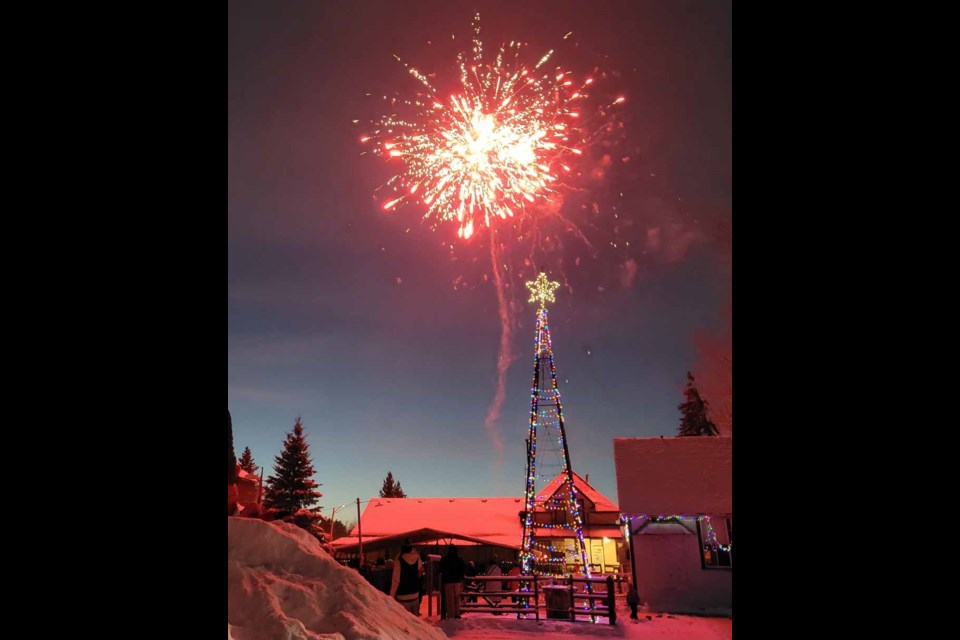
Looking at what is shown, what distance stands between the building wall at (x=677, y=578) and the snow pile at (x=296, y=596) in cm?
976

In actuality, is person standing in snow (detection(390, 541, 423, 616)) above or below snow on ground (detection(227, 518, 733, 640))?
below

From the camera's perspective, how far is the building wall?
15.6 m

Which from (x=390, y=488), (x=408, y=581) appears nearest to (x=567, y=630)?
(x=408, y=581)

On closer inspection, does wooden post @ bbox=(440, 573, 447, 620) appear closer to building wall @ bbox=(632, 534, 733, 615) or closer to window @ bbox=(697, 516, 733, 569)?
building wall @ bbox=(632, 534, 733, 615)

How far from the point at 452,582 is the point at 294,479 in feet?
108

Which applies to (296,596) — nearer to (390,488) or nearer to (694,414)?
(694,414)

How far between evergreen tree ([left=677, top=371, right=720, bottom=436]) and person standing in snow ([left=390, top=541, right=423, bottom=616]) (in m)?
38.3

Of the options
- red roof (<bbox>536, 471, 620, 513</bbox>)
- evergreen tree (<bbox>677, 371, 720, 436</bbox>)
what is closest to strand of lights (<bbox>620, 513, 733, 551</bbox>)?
red roof (<bbox>536, 471, 620, 513</bbox>)

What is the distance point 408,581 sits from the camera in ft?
37.6

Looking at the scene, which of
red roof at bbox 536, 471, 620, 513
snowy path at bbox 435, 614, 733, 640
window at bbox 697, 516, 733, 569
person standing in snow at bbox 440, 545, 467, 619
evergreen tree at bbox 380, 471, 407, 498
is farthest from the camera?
evergreen tree at bbox 380, 471, 407, 498
